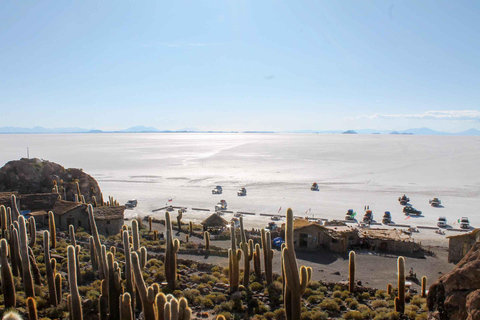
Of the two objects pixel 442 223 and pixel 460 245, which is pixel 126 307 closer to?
pixel 460 245

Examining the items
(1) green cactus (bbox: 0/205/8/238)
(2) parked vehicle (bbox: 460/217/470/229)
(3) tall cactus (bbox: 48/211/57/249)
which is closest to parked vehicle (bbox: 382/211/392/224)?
(2) parked vehicle (bbox: 460/217/470/229)

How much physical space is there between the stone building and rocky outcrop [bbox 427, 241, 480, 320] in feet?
46.3

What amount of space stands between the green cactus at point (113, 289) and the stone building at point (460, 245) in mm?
21166

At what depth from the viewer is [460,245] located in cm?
2408

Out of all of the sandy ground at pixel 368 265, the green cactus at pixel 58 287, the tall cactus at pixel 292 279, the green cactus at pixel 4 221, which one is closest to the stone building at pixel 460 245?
the sandy ground at pixel 368 265

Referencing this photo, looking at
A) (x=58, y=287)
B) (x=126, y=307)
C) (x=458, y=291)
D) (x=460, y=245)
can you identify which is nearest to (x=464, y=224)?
(x=460, y=245)

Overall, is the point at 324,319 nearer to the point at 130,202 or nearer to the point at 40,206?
the point at 40,206

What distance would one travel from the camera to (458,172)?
77.2 metres

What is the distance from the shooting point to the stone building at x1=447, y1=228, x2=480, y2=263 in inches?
928

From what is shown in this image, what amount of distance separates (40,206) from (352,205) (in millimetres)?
34760

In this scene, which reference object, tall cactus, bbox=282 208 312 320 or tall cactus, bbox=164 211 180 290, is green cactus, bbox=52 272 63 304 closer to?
tall cactus, bbox=164 211 180 290

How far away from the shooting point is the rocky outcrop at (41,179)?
39.0 meters

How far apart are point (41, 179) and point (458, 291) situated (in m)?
41.0

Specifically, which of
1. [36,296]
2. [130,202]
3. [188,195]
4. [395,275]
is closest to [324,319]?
[395,275]
